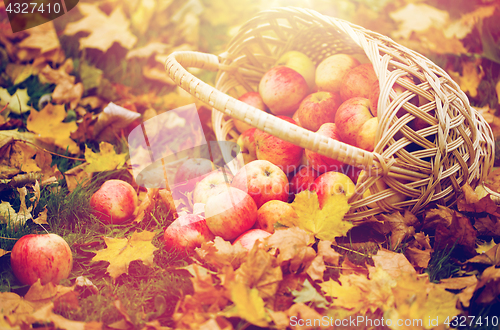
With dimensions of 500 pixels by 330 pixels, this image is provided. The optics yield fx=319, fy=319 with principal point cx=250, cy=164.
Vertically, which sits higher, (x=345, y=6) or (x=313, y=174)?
(x=345, y=6)

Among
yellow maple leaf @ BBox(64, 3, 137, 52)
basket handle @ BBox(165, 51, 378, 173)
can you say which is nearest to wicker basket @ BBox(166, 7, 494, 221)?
basket handle @ BBox(165, 51, 378, 173)

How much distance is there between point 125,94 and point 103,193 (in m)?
1.11

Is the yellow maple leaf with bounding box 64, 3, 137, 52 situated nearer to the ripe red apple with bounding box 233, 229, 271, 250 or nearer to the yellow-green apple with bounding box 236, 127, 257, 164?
the yellow-green apple with bounding box 236, 127, 257, 164

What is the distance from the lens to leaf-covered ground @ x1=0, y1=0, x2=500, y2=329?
95cm

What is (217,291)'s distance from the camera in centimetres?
96

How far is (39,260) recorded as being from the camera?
1.12m

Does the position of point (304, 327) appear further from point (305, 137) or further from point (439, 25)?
point (439, 25)

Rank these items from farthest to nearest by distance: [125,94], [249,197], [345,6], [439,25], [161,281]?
[345,6] → [439,25] → [125,94] → [249,197] → [161,281]

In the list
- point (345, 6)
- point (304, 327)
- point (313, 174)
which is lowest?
point (304, 327)

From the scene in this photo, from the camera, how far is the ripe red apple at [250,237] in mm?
1207

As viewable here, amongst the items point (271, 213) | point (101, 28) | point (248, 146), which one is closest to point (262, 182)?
point (271, 213)

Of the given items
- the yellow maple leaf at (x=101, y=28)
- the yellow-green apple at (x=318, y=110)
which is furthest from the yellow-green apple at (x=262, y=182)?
the yellow maple leaf at (x=101, y=28)

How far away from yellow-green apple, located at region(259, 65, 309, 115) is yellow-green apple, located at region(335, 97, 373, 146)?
0.33 m

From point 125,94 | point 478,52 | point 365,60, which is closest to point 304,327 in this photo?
point 365,60
